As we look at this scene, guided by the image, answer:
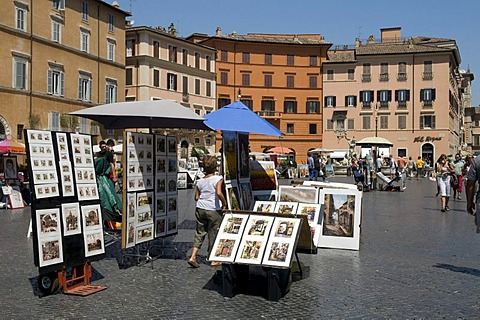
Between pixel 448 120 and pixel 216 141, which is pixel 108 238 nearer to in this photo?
pixel 216 141

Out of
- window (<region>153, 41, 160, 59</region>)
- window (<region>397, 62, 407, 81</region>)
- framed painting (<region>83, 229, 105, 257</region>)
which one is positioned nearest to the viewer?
framed painting (<region>83, 229, 105, 257</region>)

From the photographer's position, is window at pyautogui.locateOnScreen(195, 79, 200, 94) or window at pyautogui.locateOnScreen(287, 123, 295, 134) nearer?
window at pyautogui.locateOnScreen(195, 79, 200, 94)

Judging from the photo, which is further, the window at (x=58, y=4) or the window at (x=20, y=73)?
the window at (x=58, y=4)

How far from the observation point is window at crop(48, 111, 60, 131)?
3919 cm

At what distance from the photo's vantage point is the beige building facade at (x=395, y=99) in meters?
65.1

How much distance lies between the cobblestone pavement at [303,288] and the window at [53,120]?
97.3ft

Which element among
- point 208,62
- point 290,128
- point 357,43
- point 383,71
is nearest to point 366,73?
point 383,71

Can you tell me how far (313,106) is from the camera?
224 feet

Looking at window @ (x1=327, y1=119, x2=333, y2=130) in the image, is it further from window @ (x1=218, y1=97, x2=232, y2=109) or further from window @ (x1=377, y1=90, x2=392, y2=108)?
window @ (x1=218, y1=97, x2=232, y2=109)

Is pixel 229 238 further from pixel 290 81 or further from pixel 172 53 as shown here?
pixel 290 81

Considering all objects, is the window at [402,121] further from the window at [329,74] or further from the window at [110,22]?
the window at [110,22]

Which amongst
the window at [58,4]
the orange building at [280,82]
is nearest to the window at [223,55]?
→ the orange building at [280,82]

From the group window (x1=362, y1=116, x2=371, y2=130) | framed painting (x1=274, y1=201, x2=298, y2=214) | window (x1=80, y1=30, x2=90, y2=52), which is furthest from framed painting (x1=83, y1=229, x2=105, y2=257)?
window (x1=362, y1=116, x2=371, y2=130)

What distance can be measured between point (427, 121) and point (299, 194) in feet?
193
